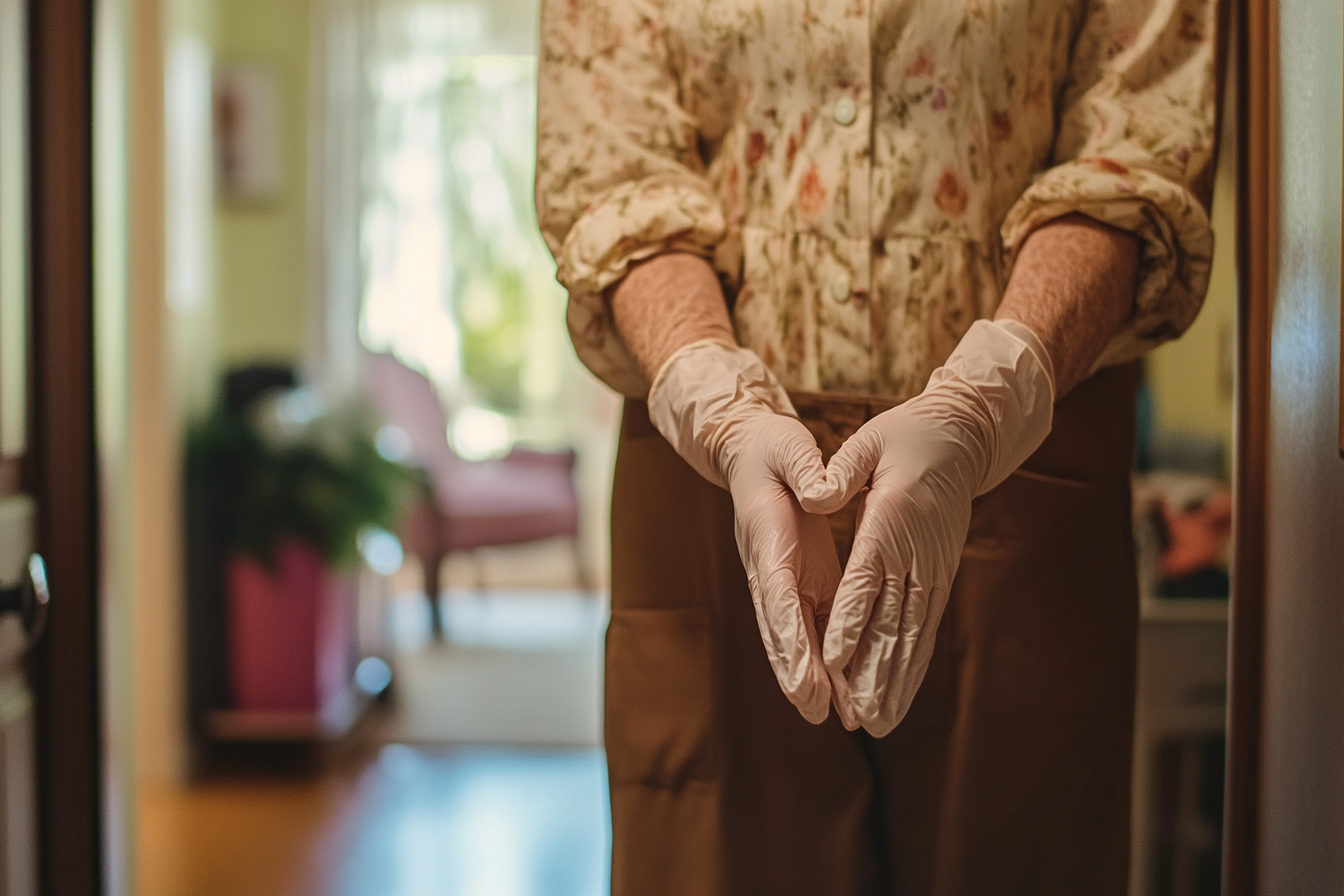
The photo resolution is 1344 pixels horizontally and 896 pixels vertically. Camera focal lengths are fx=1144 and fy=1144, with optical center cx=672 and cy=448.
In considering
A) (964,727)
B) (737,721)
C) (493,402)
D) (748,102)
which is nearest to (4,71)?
(748,102)

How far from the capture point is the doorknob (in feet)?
2.72

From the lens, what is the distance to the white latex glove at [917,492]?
61 cm

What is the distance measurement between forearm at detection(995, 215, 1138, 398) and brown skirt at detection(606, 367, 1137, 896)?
8cm

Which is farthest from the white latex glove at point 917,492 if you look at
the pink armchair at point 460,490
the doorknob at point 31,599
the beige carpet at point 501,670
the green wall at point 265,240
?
the pink armchair at point 460,490

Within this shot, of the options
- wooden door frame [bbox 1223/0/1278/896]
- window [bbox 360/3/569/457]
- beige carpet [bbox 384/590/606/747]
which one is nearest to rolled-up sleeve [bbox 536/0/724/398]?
wooden door frame [bbox 1223/0/1278/896]

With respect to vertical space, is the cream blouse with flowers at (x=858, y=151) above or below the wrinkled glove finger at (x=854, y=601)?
above

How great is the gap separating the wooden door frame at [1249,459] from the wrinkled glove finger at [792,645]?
334 mm

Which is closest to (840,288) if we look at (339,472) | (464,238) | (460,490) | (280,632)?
(339,472)

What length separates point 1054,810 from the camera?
764mm

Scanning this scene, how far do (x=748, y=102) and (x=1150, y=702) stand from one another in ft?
3.61

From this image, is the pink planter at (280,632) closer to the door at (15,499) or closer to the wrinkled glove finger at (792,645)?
the door at (15,499)

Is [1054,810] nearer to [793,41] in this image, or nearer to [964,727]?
[964,727]

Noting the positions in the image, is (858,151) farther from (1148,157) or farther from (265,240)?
(265,240)

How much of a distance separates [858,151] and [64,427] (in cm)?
67
